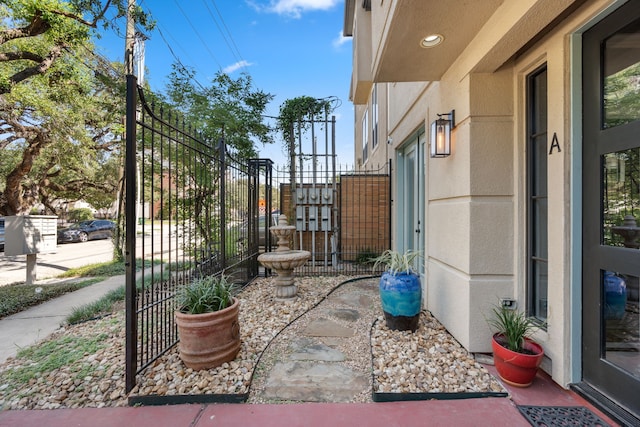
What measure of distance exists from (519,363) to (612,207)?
49.5 inches

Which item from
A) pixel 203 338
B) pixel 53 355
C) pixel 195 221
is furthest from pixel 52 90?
pixel 203 338

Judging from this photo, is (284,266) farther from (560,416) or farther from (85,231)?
(85,231)

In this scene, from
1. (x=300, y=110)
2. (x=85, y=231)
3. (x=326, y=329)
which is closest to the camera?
(x=326, y=329)

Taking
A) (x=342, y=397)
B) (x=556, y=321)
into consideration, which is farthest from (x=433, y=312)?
(x=342, y=397)

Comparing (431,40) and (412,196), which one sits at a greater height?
(431,40)

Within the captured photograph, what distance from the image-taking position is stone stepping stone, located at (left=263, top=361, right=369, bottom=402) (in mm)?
2061

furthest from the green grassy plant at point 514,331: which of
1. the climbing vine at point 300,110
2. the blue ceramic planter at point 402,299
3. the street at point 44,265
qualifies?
the street at point 44,265

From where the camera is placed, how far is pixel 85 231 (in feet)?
51.5

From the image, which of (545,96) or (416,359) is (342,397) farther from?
(545,96)

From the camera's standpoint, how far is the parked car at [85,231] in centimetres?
1441

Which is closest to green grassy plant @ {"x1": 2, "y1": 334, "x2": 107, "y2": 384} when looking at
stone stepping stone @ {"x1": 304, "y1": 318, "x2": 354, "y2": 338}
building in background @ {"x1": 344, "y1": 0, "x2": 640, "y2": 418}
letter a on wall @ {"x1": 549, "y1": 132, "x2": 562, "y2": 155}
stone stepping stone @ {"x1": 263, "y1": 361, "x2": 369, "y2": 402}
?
stone stepping stone @ {"x1": 263, "y1": 361, "x2": 369, "y2": 402}

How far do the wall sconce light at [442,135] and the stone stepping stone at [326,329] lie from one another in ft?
7.08

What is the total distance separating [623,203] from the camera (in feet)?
5.80

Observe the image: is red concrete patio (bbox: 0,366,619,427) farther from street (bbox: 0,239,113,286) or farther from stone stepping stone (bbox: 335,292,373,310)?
street (bbox: 0,239,113,286)
